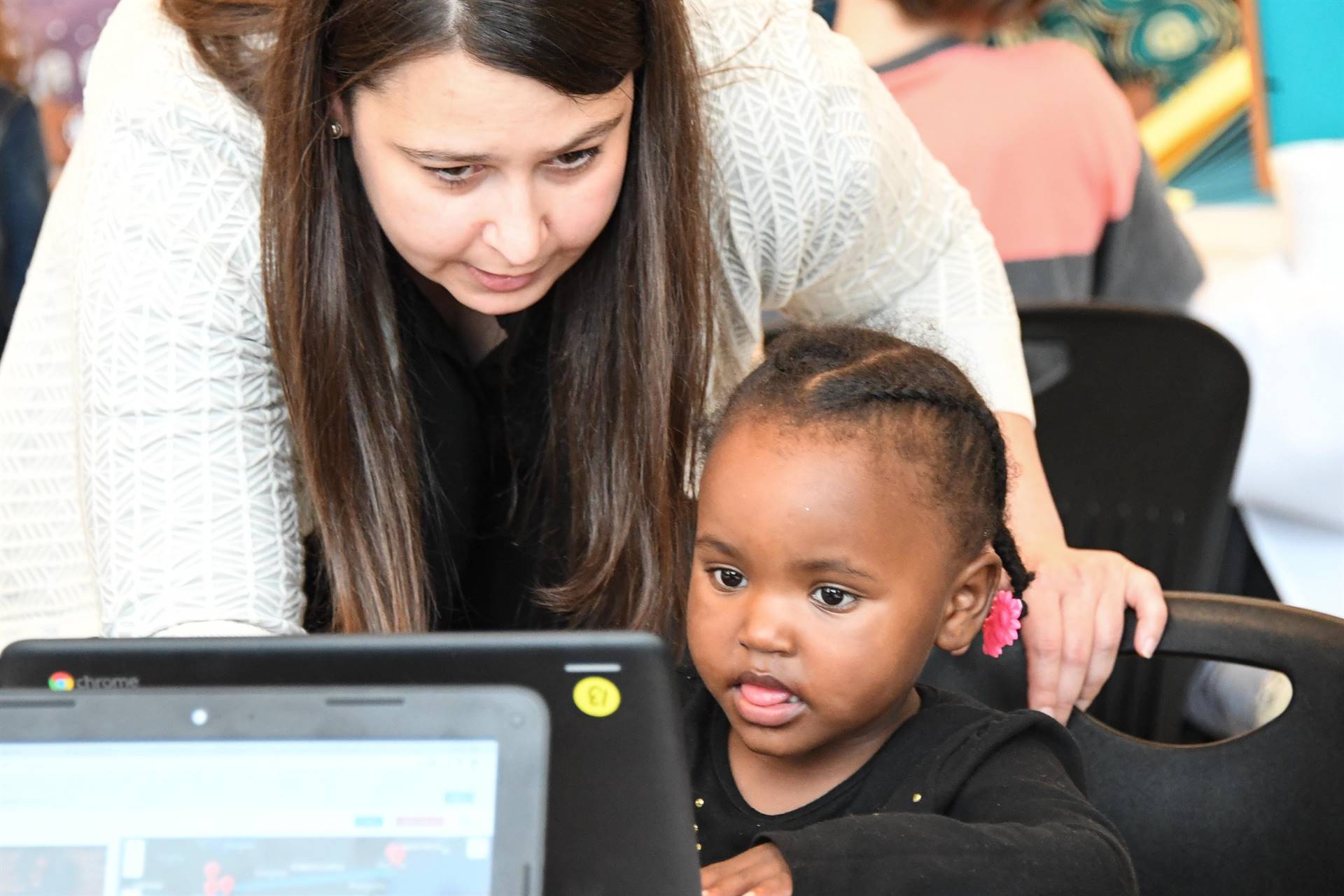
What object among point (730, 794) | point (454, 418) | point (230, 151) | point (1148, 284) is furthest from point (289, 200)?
point (1148, 284)

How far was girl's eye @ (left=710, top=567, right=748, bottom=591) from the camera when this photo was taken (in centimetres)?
98

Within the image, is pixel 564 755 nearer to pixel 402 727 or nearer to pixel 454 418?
pixel 402 727

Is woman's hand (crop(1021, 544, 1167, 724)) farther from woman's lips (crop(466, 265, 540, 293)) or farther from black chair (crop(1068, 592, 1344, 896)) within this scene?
woman's lips (crop(466, 265, 540, 293))

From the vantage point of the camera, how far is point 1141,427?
1717 millimetres

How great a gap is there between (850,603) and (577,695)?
336 mm

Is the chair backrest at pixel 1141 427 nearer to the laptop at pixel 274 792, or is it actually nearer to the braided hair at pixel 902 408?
the braided hair at pixel 902 408

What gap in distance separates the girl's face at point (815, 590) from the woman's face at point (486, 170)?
0.22m

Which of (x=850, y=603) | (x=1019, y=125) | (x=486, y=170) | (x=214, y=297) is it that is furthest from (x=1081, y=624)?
(x=1019, y=125)

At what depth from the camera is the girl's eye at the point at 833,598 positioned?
95 cm

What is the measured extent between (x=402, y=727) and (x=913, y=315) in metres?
0.85

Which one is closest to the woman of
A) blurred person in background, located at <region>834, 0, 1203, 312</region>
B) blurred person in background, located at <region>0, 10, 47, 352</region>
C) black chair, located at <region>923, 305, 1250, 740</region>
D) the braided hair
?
the braided hair

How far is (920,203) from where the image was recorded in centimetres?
138

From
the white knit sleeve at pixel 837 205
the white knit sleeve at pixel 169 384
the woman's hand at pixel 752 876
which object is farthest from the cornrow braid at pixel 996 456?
the white knit sleeve at pixel 169 384

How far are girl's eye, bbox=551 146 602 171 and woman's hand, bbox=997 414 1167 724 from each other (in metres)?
0.43
